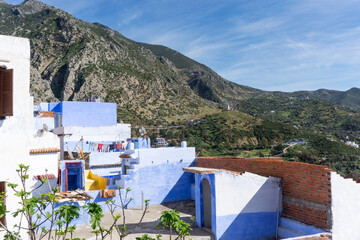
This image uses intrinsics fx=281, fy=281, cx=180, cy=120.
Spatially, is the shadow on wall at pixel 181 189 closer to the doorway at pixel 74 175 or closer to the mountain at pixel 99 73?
the doorway at pixel 74 175

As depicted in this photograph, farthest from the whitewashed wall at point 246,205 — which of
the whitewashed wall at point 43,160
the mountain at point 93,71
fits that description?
the mountain at point 93,71

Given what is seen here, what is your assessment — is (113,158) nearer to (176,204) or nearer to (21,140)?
(176,204)

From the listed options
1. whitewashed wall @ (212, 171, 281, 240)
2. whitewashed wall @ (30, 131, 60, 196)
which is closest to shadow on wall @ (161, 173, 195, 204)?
whitewashed wall @ (30, 131, 60, 196)

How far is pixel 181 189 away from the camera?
1836 centimetres

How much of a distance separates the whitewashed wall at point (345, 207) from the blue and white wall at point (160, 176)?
10264mm

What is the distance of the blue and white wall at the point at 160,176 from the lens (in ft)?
55.7

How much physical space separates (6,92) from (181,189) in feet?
42.8

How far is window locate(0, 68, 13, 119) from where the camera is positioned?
285 inches

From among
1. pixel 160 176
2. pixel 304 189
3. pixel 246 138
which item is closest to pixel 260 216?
pixel 304 189

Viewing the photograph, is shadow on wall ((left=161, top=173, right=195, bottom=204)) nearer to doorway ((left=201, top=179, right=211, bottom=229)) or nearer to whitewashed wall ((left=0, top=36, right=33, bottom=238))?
doorway ((left=201, top=179, right=211, bottom=229))

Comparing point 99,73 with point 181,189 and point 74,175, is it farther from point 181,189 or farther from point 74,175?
point 181,189

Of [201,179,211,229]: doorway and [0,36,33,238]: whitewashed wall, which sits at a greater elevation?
[0,36,33,238]: whitewashed wall

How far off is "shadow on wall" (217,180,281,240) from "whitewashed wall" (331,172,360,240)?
2.42 metres

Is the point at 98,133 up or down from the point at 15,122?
down
